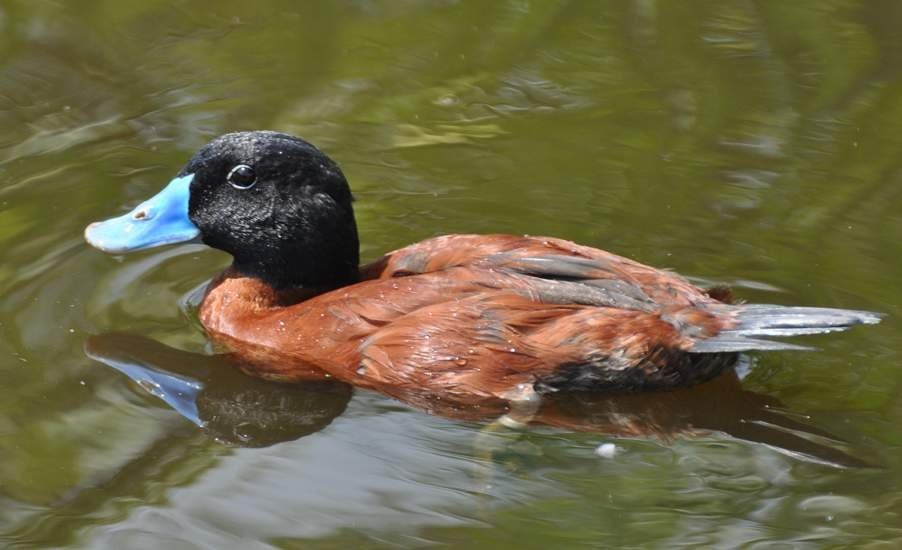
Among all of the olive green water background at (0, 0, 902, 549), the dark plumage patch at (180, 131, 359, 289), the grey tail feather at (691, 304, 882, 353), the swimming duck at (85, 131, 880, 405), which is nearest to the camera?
the olive green water background at (0, 0, 902, 549)

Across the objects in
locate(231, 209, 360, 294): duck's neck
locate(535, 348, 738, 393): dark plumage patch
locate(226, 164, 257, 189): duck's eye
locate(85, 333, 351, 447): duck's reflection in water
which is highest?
locate(226, 164, 257, 189): duck's eye

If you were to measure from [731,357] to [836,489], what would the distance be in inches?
36.1

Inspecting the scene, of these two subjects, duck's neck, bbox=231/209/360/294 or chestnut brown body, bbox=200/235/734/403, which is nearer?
chestnut brown body, bbox=200/235/734/403

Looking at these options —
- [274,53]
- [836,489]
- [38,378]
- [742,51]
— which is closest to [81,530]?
[38,378]

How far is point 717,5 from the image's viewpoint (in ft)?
30.3

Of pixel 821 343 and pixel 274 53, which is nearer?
pixel 821 343

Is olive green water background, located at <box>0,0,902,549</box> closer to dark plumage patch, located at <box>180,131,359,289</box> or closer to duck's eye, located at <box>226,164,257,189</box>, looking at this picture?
dark plumage patch, located at <box>180,131,359,289</box>

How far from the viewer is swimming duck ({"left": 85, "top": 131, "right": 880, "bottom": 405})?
547cm

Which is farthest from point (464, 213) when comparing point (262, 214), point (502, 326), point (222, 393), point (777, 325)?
point (777, 325)

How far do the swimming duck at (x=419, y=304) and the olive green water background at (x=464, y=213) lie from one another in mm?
194

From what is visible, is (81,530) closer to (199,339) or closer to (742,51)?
(199,339)

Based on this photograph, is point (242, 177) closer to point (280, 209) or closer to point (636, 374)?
point (280, 209)

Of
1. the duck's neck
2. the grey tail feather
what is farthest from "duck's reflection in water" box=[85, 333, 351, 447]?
the grey tail feather

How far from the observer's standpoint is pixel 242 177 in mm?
6215
